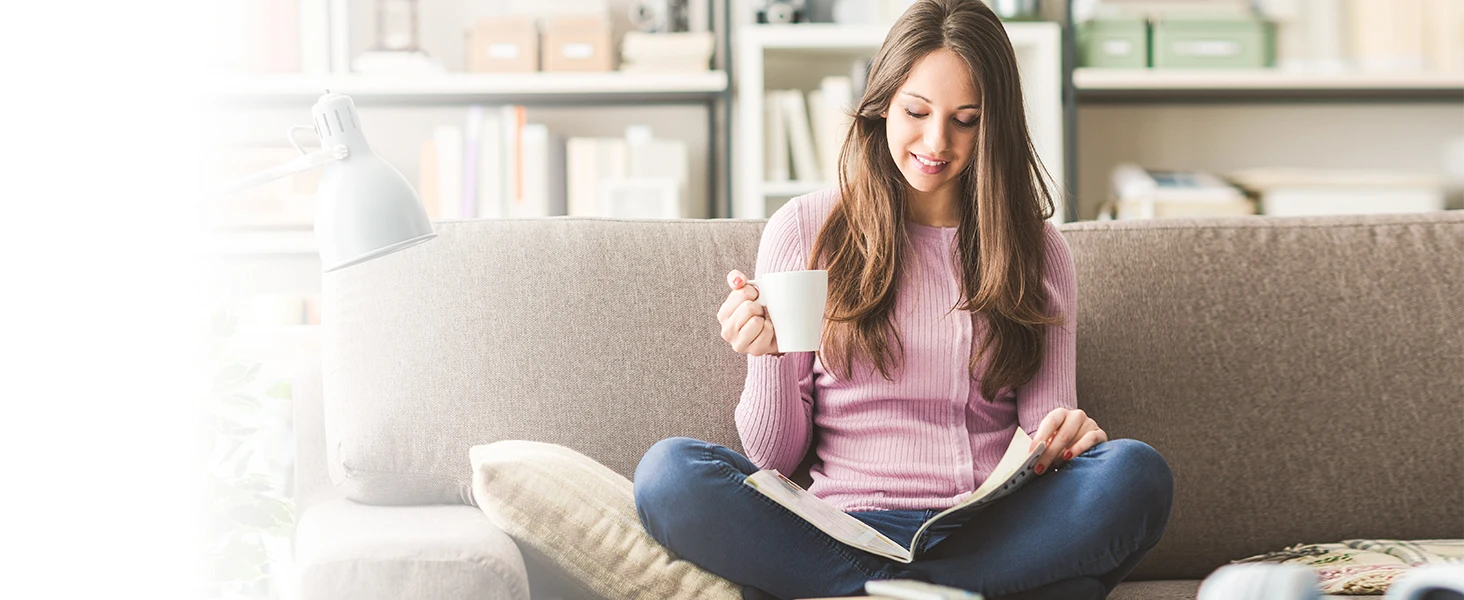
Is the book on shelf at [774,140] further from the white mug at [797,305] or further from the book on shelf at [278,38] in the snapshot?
→ the white mug at [797,305]

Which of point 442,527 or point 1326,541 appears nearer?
point 442,527

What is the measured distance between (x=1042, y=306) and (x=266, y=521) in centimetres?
116

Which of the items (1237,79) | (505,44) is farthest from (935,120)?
(1237,79)

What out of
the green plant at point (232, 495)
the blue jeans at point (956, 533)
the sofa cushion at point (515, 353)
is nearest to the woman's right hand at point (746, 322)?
the blue jeans at point (956, 533)

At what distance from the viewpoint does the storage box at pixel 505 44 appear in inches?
117

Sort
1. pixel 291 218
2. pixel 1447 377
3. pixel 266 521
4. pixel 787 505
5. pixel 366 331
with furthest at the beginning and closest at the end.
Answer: pixel 291 218 → pixel 266 521 → pixel 1447 377 → pixel 366 331 → pixel 787 505

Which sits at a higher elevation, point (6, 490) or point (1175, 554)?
point (6, 490)

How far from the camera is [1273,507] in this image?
1.61 meters

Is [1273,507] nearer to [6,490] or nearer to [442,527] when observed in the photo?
[442,527]

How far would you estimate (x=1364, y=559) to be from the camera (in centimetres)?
146

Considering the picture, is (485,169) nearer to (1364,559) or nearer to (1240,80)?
(1240,80)

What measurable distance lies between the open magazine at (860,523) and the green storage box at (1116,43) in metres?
1.98

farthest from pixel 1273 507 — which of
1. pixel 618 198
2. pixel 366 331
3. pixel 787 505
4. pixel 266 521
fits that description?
pixel 618 198

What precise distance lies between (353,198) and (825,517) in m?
0.56
